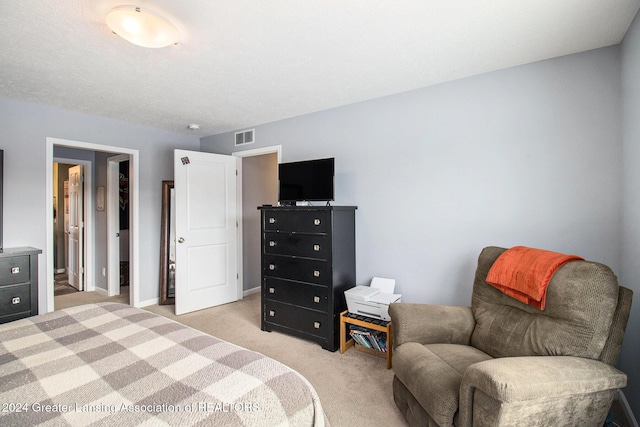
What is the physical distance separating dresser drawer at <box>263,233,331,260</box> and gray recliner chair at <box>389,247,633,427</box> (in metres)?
0.98

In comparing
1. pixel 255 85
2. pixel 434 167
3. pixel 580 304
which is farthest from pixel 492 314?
pixel 255 85

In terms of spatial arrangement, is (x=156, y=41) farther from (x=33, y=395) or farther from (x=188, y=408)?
(x=188, y=408)

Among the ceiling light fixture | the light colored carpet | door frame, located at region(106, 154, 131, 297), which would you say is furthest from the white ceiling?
the light colored carpet

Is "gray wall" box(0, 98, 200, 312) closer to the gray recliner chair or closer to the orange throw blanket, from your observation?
the gray recliner chair

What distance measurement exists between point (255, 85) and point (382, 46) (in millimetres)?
1201

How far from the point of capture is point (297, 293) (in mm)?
3049

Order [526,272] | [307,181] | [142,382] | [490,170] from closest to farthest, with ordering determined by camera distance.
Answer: [142,382]
[526,272]
[490,170]
[307,181]

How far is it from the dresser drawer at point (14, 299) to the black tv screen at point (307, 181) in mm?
2535

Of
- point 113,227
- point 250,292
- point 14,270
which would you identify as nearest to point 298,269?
Answer: point 250,292

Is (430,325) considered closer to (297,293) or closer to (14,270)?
(297,293)

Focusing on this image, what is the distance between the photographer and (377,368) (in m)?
2.53

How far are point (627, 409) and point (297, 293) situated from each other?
96.6 inches

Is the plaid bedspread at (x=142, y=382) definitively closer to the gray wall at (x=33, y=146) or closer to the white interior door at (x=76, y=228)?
the gray wall at (x=33, y=146)

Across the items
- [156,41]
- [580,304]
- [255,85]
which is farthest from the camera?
[255,85]
